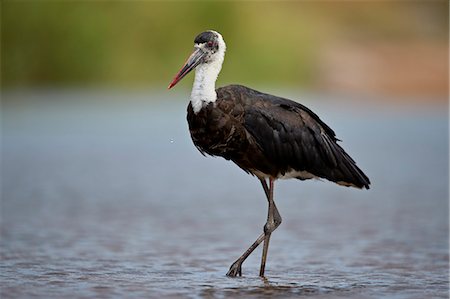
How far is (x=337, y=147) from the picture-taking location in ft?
23.9

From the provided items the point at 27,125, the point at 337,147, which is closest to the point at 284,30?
the point at 27,125

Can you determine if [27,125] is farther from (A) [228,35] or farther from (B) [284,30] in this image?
(B) [284,30]

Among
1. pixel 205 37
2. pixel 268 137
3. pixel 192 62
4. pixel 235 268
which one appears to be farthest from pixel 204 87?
pixel 235 268

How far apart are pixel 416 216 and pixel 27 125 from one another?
1084 cm

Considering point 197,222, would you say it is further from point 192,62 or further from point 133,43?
point 133,43

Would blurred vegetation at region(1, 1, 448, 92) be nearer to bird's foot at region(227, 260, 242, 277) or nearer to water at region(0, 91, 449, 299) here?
water at region(0, 91, 449, 299)

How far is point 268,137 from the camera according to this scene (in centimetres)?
702

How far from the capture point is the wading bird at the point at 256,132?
6.89 metres

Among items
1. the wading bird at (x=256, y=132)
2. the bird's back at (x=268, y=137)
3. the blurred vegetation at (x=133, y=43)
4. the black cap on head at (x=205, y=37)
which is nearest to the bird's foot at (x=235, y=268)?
the wading bird at (x=256, y=132)

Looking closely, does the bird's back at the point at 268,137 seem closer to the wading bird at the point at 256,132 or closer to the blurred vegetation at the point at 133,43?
the wading bird at the point at 256,132

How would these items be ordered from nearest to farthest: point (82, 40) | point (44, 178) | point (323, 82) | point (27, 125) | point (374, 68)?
point (44, 178) < point (27, 125) < point (82, 40) < point (323, 82) < point (374, 68)

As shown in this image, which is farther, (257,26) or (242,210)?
(257,26)

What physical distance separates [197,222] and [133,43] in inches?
568

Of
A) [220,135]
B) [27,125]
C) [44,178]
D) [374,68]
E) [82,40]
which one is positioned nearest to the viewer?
[220,135]
